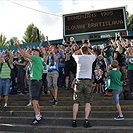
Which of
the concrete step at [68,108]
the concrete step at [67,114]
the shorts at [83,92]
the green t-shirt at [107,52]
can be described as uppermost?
the green t-shirt at [107,52]

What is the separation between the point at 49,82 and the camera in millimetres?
6848

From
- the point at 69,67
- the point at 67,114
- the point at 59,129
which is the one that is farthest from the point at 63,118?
the point at 69,67

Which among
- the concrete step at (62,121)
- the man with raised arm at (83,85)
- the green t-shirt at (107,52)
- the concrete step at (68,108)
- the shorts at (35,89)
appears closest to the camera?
the man with raised arm at (83,85)

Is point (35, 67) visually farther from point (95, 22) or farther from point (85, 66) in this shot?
point (95, 22)

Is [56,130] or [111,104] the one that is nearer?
[56,130]

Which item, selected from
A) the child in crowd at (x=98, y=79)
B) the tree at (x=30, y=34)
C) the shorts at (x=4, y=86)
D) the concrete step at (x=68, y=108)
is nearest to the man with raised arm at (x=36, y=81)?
the concrete step at (x=68, y=108)

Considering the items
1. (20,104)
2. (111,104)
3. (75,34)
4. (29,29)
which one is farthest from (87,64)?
(29,29)

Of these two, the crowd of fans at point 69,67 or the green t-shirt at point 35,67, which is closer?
the green t-shirt at point 35,67

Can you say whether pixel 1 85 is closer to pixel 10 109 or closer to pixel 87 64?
pixel 10 109

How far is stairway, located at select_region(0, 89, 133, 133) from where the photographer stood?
5.05 metres

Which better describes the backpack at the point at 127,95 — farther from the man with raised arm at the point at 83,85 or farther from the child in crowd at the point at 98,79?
the man with raised arm at the point at 83,85

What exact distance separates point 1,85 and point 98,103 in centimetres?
319

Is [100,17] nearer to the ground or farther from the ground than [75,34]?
farther from the ground

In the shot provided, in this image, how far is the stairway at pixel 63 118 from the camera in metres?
5.05
